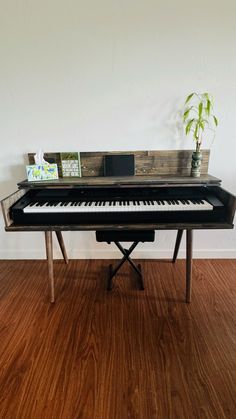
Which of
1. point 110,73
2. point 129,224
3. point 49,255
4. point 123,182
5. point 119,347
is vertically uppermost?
point 110,73

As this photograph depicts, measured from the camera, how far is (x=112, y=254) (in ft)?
7.27

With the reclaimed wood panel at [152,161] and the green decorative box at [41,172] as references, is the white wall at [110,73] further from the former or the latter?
the green decorative box at [41,172]

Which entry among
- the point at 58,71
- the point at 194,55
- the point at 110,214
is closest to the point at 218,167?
the point at 194,55

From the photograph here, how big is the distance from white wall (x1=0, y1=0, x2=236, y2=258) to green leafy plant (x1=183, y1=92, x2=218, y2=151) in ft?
0.20

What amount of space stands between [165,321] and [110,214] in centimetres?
79

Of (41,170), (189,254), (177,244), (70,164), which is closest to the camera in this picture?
(189,254)

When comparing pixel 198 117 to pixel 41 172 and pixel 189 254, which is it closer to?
pixel 189 254

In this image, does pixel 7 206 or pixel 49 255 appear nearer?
pixel 7 206

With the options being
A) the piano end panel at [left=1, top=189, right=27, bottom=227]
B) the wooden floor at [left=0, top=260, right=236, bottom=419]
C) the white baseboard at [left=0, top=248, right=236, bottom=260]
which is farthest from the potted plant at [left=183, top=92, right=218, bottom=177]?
the piano end panel at [left=1, top=189, right=27, bottom=227]

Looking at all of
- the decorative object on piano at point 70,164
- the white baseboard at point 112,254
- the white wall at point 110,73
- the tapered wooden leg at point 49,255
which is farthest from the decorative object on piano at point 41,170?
the white baseboard at point 112,254

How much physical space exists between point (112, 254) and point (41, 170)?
102 centimetres

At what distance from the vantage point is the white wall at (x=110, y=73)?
5.41 ft

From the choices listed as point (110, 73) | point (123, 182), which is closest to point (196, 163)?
point (123, 182)

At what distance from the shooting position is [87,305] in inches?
65.6
